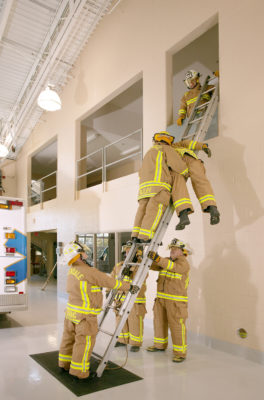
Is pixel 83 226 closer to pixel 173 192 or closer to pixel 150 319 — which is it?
pixel 150 319

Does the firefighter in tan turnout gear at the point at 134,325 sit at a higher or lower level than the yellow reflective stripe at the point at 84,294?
lower

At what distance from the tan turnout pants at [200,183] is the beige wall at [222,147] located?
83 cm

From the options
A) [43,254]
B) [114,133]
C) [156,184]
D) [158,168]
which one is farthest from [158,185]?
[43,254]

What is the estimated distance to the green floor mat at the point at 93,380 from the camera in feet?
13.1

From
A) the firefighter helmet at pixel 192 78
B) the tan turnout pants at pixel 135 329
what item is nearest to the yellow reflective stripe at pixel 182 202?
the tan turnout pants at pixel 135 329

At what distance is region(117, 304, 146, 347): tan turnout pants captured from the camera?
542 cm

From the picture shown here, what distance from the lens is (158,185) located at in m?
4.72

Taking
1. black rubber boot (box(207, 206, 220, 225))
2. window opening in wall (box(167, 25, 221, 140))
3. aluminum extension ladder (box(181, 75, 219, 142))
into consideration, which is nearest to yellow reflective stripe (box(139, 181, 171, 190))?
black rubber boot (box(207, 206, 220, 225))

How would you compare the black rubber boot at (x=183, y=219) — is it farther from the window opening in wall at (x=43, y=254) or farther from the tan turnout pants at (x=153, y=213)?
the window opening in wall at (x=43, y=254)

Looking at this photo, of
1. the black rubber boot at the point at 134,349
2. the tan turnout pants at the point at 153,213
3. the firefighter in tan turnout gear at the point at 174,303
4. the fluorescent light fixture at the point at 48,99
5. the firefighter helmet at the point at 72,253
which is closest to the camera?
the firefighter helmet at the point at 72,253

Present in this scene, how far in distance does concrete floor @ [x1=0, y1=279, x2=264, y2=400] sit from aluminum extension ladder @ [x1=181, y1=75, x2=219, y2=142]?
3.22 meters

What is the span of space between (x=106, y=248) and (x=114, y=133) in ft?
19.8

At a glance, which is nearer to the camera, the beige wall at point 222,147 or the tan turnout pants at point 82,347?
the tan turnout pants at point 82,347

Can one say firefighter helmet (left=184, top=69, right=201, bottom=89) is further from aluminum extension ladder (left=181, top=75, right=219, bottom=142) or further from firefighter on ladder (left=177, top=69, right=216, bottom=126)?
aluminum extension ladder (left=181, top=75, right=219, bottom=142)
